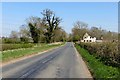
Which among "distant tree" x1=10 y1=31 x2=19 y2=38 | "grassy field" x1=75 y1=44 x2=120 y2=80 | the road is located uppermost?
"distant tree" x1=10 y1=31 x2=19 y2=38

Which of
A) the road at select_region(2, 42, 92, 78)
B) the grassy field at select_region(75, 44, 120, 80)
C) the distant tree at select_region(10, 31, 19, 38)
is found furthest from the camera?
the distant tree at select_region(10, 31, 19, 38)

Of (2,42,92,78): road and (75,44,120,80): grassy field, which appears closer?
(75,44,120,80): grassy field

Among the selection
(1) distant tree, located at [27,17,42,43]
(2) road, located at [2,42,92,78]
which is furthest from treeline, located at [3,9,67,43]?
(2) road, located at [2,42,92,78]

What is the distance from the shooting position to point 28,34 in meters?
108

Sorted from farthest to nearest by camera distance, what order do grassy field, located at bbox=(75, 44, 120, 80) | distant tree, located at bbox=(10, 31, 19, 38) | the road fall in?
1. distant tree, located at bbox=(10, 31, 19, 38)
2. the road
3. grassy field, located at bbox=(75, 44, 120, 80)

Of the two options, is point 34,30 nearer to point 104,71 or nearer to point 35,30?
point 35,30

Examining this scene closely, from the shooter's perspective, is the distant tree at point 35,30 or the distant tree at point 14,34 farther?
the distant tree at point 14,34

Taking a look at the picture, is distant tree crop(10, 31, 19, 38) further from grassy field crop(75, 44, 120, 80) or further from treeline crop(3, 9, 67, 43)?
grassy field crop(75, 44, 120, 80)

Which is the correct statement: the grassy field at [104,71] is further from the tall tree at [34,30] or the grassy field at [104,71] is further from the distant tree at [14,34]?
the distant tree at [14,34]

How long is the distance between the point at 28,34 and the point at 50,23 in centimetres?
1268

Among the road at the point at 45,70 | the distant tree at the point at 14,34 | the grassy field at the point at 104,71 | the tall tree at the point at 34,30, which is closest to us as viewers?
the grassy field at the point at 104,71

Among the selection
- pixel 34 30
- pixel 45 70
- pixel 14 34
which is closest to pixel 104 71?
pixel 45 70

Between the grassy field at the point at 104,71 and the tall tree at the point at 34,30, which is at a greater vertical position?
the tall tree at the point at 34,30

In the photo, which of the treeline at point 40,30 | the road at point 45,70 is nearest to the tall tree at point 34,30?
the treeline at point 40,30
